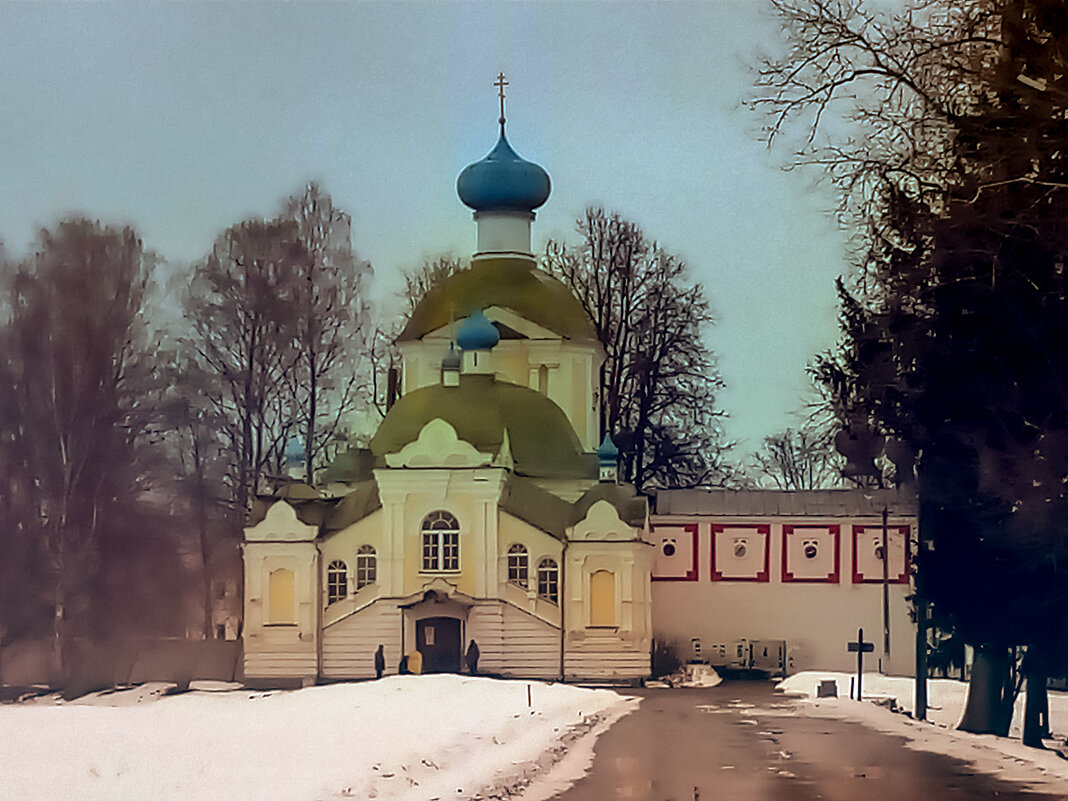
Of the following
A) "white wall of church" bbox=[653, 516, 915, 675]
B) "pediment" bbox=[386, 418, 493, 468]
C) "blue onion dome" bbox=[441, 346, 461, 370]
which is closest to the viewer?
"pediment" bbox=[386, 418, 493, 468]

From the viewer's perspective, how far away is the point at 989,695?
23.0 metres

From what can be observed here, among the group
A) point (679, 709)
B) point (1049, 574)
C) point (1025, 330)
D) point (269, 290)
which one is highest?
point (269, 290)

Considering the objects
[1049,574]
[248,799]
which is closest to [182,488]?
[1049,574]

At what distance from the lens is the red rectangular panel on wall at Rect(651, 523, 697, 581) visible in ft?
149

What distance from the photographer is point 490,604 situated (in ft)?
129

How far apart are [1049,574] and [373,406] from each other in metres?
31.4

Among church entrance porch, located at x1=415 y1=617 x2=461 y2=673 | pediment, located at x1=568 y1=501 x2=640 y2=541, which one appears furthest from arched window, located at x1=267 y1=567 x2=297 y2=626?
pediment, located at x1=568 y1=501 x2=640 y2=541

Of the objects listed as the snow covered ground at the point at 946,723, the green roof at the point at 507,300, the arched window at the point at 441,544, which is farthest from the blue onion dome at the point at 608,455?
the snow covered ground at the point at 946,723

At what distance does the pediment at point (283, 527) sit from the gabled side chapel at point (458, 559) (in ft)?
0.10

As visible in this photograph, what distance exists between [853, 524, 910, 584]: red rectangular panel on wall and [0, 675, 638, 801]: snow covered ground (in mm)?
22004

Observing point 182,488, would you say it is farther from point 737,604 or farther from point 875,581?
point 875,581

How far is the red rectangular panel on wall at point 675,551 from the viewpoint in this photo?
45375 millimetres

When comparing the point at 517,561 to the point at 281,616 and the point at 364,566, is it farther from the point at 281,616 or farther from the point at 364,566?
the point at 281,616

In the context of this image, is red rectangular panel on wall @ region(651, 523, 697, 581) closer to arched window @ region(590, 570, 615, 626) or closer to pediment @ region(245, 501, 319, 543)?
arched window @ region(590, 570, 615, 626)
